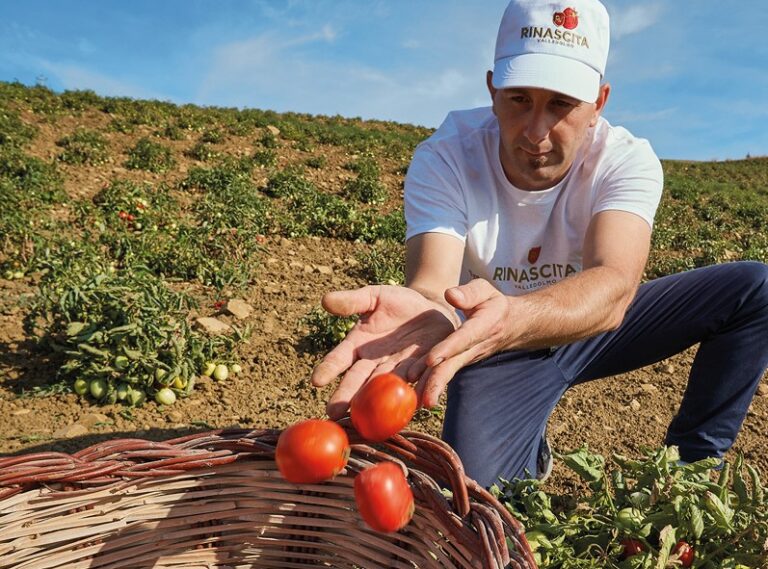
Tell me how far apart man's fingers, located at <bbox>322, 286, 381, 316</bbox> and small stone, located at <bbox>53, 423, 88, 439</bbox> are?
1.96m

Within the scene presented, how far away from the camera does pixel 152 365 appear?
11.2 ft

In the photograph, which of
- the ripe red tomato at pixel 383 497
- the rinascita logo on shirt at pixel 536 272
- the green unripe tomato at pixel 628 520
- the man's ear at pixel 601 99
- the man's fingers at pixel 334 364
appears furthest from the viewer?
the rinascita logo on shirt at pixel 536 272

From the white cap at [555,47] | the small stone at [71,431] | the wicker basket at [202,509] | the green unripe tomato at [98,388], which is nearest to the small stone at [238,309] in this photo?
the green unripe tomato at [98,388]

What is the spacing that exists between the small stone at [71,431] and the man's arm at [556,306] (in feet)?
7.19

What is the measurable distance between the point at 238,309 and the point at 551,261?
8.39 ft

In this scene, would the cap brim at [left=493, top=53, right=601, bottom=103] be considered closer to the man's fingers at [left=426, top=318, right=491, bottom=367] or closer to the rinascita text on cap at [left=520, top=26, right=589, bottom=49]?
the rinascita text on cap at [left=520, top=26, right=589, bottom=49]

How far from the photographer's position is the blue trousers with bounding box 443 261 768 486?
270cm

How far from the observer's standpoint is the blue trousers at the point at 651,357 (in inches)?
106

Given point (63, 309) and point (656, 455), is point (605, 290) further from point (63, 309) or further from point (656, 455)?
point (63, 309)

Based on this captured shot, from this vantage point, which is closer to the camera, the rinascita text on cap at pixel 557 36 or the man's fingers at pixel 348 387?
the man's fingers at pixel 348 387

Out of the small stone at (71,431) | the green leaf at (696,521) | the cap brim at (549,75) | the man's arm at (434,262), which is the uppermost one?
the cap brim at (549,75)

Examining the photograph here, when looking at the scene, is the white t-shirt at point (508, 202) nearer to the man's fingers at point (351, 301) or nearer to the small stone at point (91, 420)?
the man's fingers at point (351, 301)

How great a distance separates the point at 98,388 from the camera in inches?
132

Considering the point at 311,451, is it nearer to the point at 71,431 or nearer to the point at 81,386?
the point at 71,431
